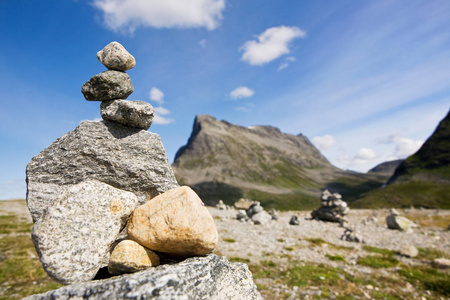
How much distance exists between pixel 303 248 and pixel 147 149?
65.1ft

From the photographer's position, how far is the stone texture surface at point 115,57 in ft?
24.1

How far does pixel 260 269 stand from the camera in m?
15.4

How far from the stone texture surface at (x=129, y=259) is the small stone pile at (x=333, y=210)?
39090 millimetres

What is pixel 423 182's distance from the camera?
15500 cm

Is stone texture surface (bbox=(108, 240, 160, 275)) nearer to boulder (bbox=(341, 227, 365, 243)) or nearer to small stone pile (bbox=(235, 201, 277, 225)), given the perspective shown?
boulder (bbox=(341, 227, 365, 243))

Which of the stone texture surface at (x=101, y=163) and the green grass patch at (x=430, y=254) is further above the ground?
the stone texture surface at (x=101, y=163)

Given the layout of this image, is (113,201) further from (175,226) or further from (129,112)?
(129,112)

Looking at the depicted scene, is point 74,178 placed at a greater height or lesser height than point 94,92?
lesser

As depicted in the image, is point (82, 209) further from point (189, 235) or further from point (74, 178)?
point (189, 235)

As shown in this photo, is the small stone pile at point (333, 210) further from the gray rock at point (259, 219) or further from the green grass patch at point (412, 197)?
the green grass patch at point (412, 197)

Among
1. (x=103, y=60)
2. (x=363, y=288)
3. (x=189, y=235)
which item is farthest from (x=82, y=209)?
(x=363, y=288)

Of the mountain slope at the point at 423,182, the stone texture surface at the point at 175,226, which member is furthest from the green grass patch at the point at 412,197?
the stone texture surface at the point at 175,226

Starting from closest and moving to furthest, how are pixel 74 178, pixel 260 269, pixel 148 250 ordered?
pixel 148 250
pixel 74 178
pixel 260 269

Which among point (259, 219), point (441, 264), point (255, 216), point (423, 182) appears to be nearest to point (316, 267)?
point (441, 264)
